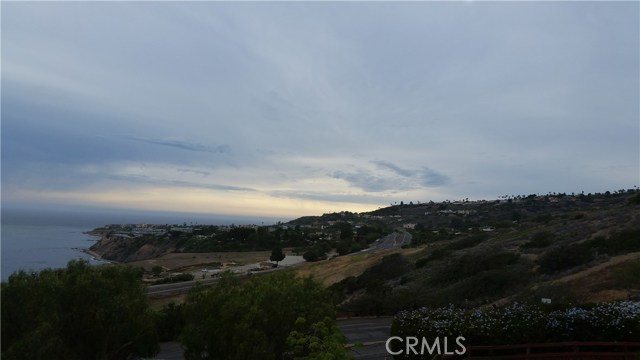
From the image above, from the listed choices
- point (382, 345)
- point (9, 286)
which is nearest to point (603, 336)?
point (382, 345)

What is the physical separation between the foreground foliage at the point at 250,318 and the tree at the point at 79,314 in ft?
6.69

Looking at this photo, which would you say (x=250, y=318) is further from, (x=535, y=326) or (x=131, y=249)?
(x=131, y=249)

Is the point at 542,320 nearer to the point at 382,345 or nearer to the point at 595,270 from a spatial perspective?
the point at 382,345

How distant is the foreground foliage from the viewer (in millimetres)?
10852

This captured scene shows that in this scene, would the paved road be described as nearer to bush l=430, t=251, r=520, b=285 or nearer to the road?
the road

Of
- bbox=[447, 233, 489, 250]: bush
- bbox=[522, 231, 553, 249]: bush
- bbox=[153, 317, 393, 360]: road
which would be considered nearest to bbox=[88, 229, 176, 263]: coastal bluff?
bbox=[447, 233, 489, 250]: bush

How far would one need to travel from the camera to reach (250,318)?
1103 centimetres

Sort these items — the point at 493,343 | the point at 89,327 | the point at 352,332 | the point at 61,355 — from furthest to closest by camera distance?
1. the point at 352,332
2. the point at 493,343
3. the point at 89,327
4. the point at 61,355

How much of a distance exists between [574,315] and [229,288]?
33.2 feet

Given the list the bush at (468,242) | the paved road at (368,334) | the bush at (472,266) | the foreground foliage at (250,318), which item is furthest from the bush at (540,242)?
the foreground foliage at (250,318)

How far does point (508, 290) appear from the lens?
2767 centimetres

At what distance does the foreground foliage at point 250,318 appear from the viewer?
35.6 feet

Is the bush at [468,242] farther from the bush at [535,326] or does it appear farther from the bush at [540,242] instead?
the bush at [535,326]

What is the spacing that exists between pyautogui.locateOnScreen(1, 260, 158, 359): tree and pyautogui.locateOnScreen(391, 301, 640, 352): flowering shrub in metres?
8.07
